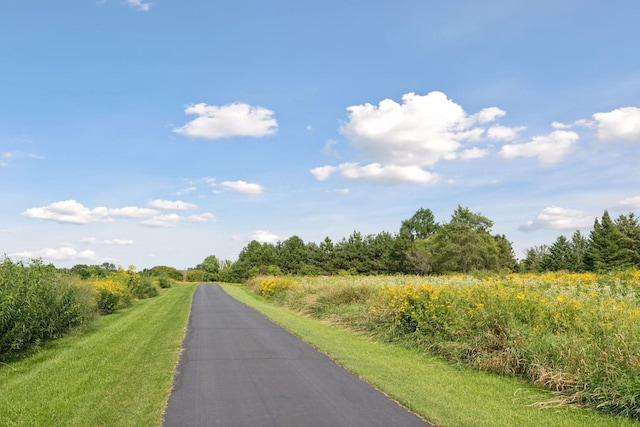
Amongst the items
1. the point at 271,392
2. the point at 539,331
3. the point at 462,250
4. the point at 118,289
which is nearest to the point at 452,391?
the point at 539,331

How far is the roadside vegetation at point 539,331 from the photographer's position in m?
6.66

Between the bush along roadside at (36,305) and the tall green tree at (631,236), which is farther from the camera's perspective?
the tall green tree at (631,236)

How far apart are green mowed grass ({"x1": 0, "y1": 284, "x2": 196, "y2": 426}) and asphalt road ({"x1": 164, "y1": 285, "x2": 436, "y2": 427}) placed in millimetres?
420

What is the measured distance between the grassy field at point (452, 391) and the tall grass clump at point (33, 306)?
7306 millimetres

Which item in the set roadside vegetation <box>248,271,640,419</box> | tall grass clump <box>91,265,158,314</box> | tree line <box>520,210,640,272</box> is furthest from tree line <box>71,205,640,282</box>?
roadside vegetation <box>248,271,640,419</box>

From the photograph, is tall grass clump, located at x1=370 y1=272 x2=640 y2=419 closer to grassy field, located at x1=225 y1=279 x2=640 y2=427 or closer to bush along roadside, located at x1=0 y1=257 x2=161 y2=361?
grassy field, located at x1=225 y1=279 x2=640 y2=427

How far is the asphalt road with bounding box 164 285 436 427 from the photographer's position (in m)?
5.87

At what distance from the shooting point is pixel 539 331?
8875 millimetres

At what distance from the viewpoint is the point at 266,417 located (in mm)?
5930

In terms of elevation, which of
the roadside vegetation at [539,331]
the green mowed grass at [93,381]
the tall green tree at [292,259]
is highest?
the tall green tree at [292,259]

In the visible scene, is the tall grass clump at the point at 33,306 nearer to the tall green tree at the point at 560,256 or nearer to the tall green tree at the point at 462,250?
the tall green tree at the point at 462,250

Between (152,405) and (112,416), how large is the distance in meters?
0.58

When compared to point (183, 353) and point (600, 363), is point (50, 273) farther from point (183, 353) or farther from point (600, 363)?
point (600, 363)

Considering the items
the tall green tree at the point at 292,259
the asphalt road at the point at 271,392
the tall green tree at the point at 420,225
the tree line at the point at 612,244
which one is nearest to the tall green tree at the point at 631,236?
the tree line at the point at 612,244
